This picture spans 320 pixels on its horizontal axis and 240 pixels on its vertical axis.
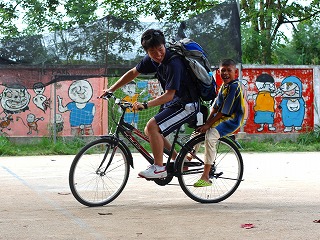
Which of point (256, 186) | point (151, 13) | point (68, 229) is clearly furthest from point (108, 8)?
point (68, 229)

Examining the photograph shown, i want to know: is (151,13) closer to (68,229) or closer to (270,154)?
(270,154)

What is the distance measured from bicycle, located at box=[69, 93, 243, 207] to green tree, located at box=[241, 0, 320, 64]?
16.6 metres

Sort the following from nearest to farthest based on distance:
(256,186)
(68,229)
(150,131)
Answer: (68,229), (150,131), (256,186)

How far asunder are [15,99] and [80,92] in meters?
1.65

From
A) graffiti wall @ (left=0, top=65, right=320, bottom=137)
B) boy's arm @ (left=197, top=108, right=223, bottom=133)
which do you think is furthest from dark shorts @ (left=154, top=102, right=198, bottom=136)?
graffiti wall @ (left=0, top=65, right=320, bottom=137)

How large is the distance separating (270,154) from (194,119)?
29.7 feet

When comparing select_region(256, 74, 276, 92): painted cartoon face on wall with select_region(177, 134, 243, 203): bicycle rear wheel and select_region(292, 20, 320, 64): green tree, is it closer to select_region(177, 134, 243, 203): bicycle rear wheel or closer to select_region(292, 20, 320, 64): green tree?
select_region(292, 20, 320, 64): green tree

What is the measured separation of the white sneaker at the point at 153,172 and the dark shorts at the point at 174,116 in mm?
365

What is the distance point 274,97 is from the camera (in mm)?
22062

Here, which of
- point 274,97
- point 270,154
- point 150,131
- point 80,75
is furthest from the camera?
point 274,97

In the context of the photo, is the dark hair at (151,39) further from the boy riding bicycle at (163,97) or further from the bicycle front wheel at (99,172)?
the bicycle front wheel at (99,172)

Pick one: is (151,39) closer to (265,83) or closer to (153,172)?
(153,172)

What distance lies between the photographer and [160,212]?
7.61m

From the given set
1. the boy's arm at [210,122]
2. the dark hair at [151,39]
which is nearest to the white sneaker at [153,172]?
the boy's arm at [210,122]
